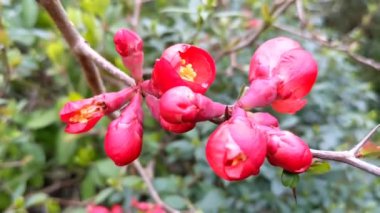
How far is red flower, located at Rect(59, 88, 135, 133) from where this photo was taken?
0.68 m

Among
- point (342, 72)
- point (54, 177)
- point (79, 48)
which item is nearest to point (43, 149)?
point (54, 177)

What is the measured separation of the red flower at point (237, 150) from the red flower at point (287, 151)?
0.03 meters

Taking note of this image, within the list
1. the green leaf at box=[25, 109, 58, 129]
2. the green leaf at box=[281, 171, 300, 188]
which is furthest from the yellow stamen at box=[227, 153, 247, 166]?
the green leaf at box=[25, 109, 58, 129]

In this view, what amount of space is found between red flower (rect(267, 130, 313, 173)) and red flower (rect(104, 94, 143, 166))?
16 centimetres

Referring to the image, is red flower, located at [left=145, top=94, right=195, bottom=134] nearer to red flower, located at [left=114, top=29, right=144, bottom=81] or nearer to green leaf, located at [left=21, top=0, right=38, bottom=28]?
red flower, located at [left=114, top=29, right=144, bottom=81]

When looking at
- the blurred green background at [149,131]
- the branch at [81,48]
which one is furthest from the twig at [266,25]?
the branch at [81,48]

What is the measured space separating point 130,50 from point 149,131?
0.97 m

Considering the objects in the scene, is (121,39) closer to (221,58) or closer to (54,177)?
(221,58)

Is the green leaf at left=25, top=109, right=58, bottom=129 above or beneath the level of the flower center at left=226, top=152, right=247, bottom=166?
beneath

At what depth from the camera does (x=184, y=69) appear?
64 cm

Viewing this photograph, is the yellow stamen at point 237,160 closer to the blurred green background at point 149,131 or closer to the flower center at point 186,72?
the flower center at point 186,72

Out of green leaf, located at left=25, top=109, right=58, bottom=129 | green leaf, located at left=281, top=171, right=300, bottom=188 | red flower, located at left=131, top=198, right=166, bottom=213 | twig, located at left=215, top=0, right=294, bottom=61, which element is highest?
green leaf, located at left=281, top=171, right=300, bottom=188

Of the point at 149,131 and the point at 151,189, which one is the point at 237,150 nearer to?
the point at 151,189

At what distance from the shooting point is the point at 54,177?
68.7 inches
